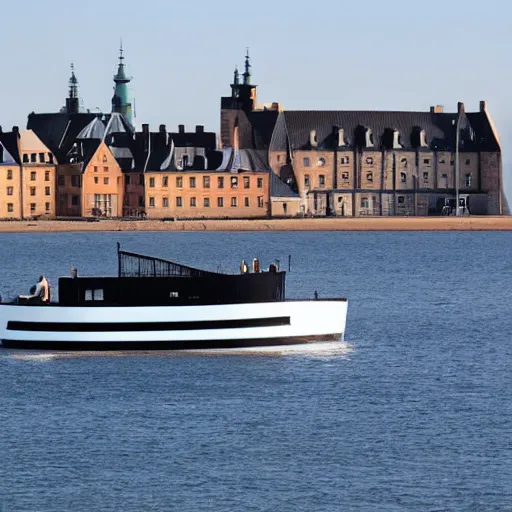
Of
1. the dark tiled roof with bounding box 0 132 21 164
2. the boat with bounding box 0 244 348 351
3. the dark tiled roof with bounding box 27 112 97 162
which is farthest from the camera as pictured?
the dark tiled roof with bounding box 27 112 97 162

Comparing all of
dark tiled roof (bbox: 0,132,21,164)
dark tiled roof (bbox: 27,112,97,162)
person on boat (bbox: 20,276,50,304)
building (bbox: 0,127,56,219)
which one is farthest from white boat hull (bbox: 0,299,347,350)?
dark tiled roof (bbox: 27,112,97,162)

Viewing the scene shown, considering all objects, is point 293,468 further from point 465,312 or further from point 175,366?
point 465,312

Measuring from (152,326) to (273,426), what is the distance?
43.8ft

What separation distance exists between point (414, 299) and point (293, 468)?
53.3 meters

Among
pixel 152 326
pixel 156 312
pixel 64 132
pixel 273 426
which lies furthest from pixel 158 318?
pixel 64 132

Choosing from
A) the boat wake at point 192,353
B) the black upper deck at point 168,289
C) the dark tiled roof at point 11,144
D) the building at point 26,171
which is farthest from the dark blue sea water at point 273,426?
the dark tiled roof at point 11,144

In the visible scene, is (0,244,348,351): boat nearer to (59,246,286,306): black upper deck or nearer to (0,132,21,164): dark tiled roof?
(59,246,286,306): black upper deck

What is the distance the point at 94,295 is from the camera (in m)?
60.1

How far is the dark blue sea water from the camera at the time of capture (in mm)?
40375

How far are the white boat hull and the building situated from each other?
133289 mm

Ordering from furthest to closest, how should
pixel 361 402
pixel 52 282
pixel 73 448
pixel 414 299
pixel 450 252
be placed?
pixel 450 252
pixel 52 282
pixel 414 299
pixel 361 402
pixel 73 448

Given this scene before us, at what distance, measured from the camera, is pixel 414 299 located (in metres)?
95.6

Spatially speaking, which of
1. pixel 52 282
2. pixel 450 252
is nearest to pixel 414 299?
pixel 52 282

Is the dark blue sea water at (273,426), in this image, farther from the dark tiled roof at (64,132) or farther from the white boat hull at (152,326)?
the dark tiled roof at (64,132)
